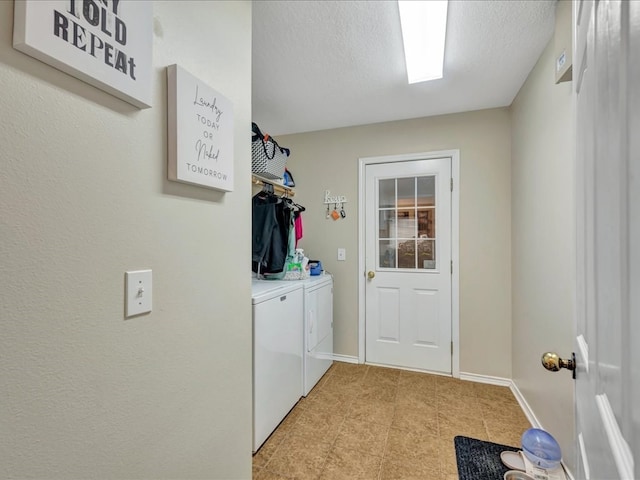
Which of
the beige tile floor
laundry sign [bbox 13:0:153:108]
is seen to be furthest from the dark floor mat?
laundry sign [bbox 13:0:153:108]

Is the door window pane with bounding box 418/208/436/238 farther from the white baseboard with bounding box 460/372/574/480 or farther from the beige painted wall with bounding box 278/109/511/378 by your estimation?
the white baseboard with bounding box 460/372/574/480

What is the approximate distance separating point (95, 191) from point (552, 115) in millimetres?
2167

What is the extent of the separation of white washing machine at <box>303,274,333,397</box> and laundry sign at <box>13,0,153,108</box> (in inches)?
70.6

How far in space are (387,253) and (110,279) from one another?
8.08ft

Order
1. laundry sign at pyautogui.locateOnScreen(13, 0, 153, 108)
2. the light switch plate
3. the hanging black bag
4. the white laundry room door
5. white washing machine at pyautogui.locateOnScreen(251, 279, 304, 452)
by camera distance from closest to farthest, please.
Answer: the white laundry room door → laundry sign at pyautogui.locateOnScreen(13, 0, 153, 108) → the light switch plate → white washing machine at pyautogui.locateOnScreen(251, 279, 304, 452) → the hanging black bag

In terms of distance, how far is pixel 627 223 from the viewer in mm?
362

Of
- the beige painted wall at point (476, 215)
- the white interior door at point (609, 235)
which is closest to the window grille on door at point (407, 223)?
the beige painted wall at point (476, 215)

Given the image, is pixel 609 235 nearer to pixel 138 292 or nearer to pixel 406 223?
pixel 138 292

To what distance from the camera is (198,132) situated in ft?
3.08

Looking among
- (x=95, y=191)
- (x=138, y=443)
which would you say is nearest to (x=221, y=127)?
(x=95, y=191)

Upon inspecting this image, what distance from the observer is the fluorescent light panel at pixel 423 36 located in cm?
140

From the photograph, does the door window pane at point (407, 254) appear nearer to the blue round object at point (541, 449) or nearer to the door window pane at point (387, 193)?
the door window pane at point (387, 193)

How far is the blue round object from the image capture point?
147 cm

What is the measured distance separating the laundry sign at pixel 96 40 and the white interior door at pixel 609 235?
922 millimetres
